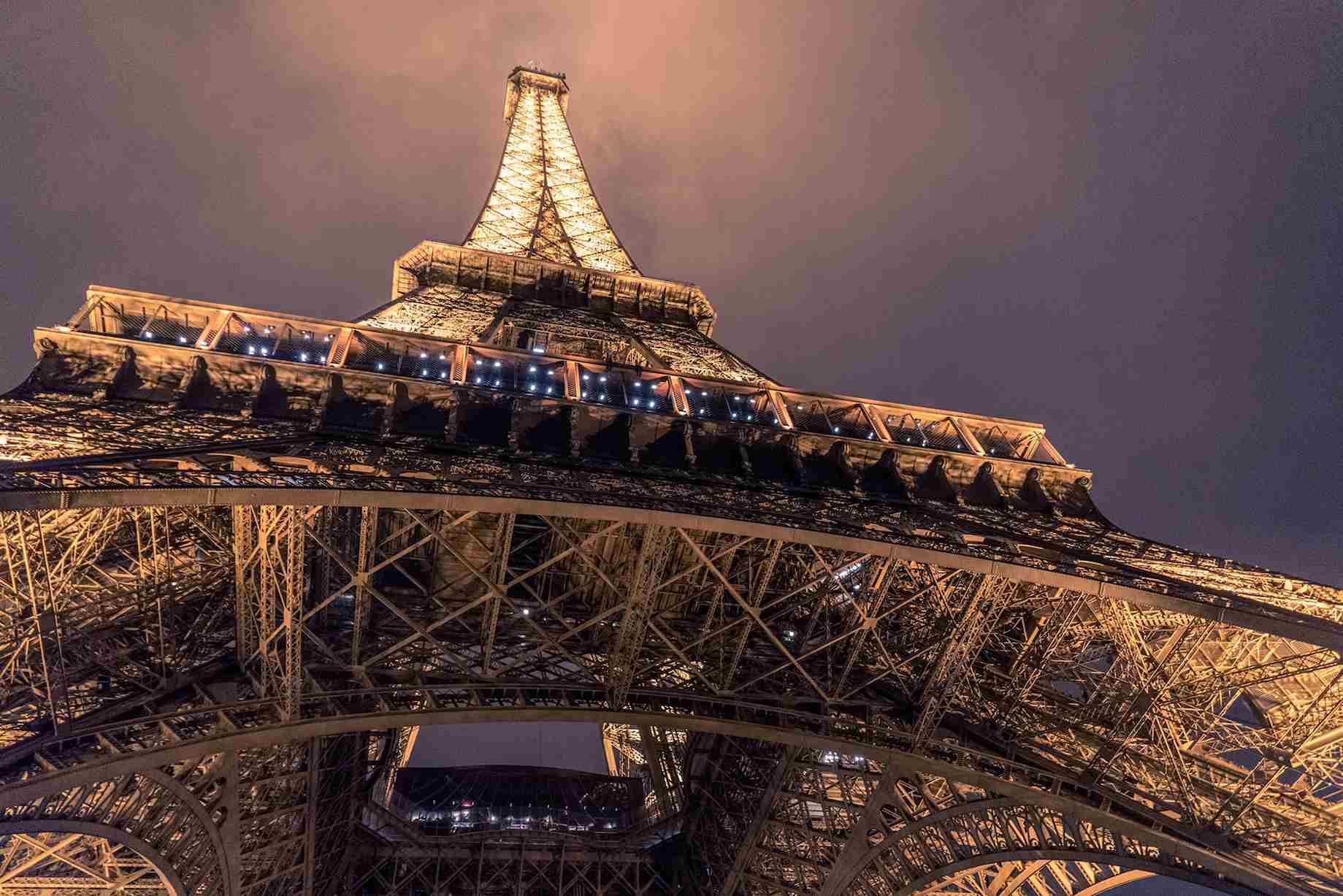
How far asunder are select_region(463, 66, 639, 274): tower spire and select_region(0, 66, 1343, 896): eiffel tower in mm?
18651

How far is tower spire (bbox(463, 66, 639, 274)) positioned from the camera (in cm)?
3725

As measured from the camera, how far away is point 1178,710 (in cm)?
1299

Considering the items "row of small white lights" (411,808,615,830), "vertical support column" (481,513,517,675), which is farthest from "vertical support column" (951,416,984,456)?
"row of small white lights" (411,808,615,830)

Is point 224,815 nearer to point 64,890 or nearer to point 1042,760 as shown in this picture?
point 64,890

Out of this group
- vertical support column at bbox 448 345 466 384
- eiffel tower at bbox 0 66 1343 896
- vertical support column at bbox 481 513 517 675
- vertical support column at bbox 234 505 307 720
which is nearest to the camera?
eiffel tower at bbox 0 66 1343 896

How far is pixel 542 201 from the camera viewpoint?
42.4 metres

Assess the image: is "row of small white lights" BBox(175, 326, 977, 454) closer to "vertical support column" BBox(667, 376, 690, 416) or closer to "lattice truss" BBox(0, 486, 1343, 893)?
"vertical support column" BBox(667, 376, 690, 416)

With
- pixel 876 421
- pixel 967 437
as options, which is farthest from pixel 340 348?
pixel 967 437

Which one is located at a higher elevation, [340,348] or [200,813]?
[340,348]

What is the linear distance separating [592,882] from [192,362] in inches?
811

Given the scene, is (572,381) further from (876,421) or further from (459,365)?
(876,421)

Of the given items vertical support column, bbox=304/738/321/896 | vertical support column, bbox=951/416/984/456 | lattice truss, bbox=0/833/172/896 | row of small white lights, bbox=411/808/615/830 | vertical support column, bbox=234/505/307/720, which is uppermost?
vertical support column, bbox=951/416/984/456

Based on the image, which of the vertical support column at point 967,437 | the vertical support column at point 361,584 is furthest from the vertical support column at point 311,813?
the vertical support column at point 967,437

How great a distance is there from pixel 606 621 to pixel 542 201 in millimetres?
31033
